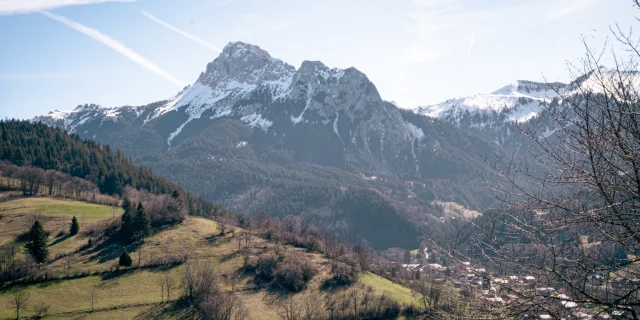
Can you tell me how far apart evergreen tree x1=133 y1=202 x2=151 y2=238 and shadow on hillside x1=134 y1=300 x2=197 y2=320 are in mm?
26224

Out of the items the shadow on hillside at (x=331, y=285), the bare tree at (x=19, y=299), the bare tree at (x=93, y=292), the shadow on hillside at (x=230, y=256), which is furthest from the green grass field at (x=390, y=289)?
the bare tree at (x=19, y=299)

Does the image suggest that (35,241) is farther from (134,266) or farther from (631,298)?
(631,298)

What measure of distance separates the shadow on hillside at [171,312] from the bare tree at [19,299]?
50.3 feet

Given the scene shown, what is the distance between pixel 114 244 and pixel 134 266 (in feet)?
37.6

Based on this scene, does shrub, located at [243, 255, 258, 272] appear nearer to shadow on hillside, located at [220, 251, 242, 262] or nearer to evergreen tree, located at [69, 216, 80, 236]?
shadow on hillside, located at [220, 251, 242, 262]

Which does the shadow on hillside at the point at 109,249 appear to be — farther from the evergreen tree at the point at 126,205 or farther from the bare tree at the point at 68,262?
the evergreen tree at the point at 126,205

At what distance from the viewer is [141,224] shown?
285 feet

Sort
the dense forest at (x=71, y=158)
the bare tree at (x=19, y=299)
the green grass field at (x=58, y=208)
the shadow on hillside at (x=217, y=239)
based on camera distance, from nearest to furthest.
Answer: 1. the bare tree at (x=19, y=299)
2. the green grass field at (x=58, y=208)
3. the shadow on hillside at (x=217, y=239)
4. the dense forest at (x=71, y=158)

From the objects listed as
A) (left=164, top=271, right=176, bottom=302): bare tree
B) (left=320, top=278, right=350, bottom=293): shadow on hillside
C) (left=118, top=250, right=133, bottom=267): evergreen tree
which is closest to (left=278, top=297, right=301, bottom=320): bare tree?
(left=320, top=278, right=350, bottom=293): shadow on hillside

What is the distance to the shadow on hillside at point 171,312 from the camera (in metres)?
61.4

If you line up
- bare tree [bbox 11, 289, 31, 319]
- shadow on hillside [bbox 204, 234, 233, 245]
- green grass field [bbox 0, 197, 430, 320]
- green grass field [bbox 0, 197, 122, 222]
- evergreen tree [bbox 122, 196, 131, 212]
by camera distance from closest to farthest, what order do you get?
bare tree [bbox 11, 289, 31, 319] → green grass field [bbox 0, 197, 430, 320] → green grass field [bbox 0, 197, 122, 222] → evergreen tree [bbox 122, 196, 131, 212] → shadow on hillside [bbox 204, 234, 233, 245]

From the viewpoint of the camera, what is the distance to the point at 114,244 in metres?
82.6

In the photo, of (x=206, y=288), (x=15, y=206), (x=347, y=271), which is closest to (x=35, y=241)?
(x=15, y=206)

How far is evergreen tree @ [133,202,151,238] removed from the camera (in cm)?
8606
